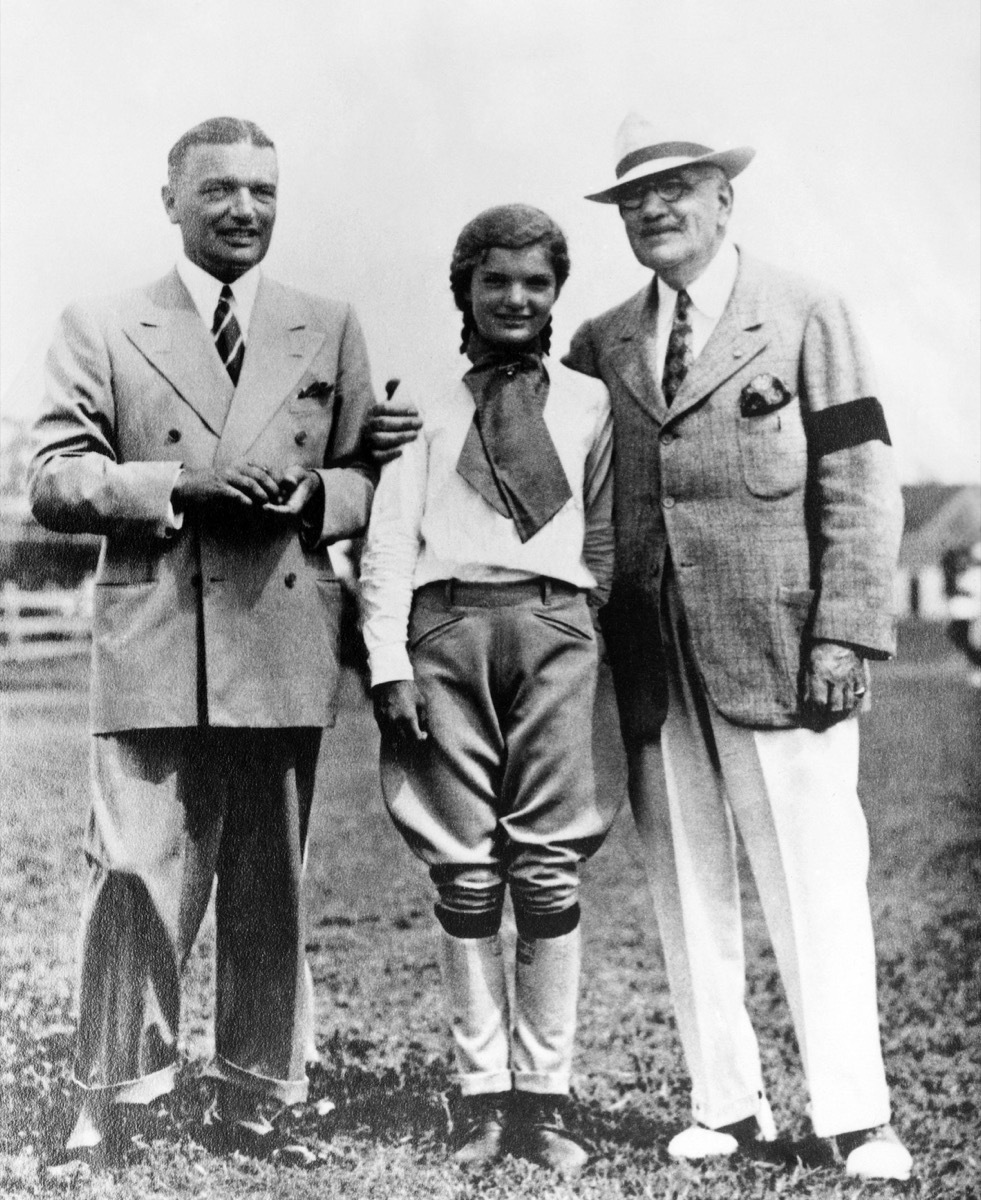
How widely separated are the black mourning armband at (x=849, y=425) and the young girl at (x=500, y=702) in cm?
59

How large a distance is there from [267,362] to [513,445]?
61 cm

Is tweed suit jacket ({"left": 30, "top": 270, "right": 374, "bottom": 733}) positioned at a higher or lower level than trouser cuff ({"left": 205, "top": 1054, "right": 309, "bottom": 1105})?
higher

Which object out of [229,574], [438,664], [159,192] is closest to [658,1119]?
[438,664]

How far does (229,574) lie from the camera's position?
9.11ft

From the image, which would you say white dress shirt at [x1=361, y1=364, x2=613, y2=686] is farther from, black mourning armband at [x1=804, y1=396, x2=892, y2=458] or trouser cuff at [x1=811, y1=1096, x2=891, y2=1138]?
trouser cuff at [x1=811, y1=1096, x2=891, y2=1138]

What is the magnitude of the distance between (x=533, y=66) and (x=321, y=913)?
2349 mm

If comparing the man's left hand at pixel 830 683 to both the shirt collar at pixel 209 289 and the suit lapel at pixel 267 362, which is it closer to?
the suit lapel at pixel 267 362

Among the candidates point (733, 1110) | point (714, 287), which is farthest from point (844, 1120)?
point (714, 287)

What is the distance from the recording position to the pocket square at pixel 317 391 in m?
2.88

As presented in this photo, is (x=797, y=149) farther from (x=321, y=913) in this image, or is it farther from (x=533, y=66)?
(x=321, y=913)

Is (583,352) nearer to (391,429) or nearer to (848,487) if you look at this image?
(391,429)

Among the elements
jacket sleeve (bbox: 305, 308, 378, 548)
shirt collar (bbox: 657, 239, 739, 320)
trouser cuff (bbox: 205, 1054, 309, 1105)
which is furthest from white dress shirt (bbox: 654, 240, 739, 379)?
trouser cuff (bbox: 205, 1054, 309, 1105)

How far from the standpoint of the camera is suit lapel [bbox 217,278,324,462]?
280 centimetres

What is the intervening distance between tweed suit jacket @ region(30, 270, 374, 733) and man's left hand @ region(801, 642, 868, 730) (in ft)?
3.63
